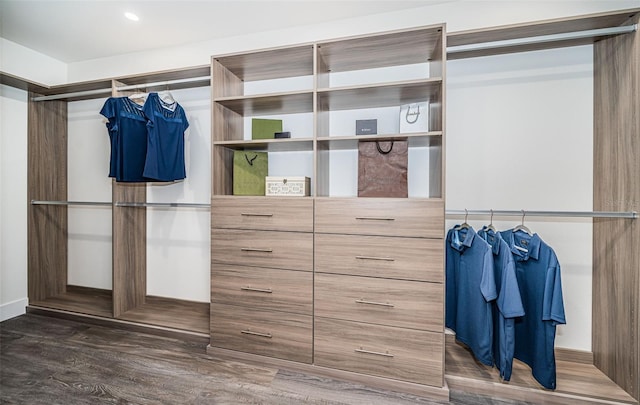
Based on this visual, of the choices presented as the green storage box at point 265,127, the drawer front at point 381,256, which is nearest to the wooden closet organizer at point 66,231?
the green storage box at point 265,127

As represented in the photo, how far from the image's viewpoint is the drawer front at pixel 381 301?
168 centimetres

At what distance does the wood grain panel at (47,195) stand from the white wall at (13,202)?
0.15 feet

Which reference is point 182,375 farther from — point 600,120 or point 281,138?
point 600,120

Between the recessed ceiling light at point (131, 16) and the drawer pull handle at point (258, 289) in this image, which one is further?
the recessed ceiling light at point (131, 16)

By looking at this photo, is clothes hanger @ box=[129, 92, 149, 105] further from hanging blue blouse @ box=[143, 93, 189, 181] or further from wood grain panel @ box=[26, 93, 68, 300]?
wood grain panel @ box=[26, 93, 68, 300]

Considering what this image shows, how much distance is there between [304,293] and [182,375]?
0.97 m

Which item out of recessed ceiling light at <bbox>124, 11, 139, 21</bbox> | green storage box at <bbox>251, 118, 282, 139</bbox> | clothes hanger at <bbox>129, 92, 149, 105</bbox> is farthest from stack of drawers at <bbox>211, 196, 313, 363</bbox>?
recessed ceiling light at <bbox>124, 11, 139, 21</bbox>

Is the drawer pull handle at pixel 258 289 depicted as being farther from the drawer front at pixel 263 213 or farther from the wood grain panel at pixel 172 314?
the wood grain panel at pixel 172 314

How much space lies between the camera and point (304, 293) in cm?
190

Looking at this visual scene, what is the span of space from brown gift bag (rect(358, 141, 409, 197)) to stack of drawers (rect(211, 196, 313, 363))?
410 mm

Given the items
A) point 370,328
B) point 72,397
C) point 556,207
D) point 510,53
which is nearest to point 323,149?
point 370,328

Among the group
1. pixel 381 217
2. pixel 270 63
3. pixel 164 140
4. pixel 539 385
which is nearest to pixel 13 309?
pixel 164 140

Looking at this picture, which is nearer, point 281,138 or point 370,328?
point 370,328

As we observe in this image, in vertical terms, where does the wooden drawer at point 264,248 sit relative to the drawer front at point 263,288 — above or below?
above
